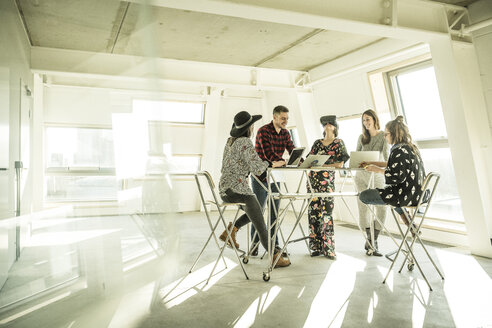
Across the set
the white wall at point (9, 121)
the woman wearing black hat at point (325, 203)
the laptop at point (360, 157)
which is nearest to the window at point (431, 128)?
the woman wearing black hat at point (325, 203)

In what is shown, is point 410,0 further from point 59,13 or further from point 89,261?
point 89,261

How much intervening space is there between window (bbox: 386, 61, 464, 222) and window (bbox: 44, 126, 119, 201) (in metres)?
4.50

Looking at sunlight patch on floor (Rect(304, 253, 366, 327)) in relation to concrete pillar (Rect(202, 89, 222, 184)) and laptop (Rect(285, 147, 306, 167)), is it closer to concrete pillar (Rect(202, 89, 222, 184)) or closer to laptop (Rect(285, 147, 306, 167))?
laptop (Rect(285, 147, 306, 167))

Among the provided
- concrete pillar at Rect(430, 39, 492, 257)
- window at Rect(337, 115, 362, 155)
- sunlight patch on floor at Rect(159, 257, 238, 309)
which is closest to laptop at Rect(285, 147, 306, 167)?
sunlight patch on floor at Rect(159, 257, 238, 309)

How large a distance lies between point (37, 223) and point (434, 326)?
7.85 ft

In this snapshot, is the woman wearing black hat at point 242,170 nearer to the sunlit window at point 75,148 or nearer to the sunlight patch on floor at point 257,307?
the sunlight patch on floor at point 257,307

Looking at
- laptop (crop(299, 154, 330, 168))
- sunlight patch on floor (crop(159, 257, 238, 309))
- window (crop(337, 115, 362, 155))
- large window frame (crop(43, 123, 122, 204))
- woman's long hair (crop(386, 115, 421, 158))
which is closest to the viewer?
large window frame (crop(43, 123, 122, 204))

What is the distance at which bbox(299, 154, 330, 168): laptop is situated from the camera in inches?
125

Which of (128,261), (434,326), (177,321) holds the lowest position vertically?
(434,326)

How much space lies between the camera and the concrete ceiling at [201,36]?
2.50m

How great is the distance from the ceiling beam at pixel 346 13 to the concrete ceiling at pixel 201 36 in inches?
12.7

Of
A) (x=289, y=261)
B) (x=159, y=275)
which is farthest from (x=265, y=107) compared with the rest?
(x=159, y=275)

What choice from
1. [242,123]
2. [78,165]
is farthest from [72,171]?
[242,123]

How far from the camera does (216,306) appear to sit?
2584 millimetres
